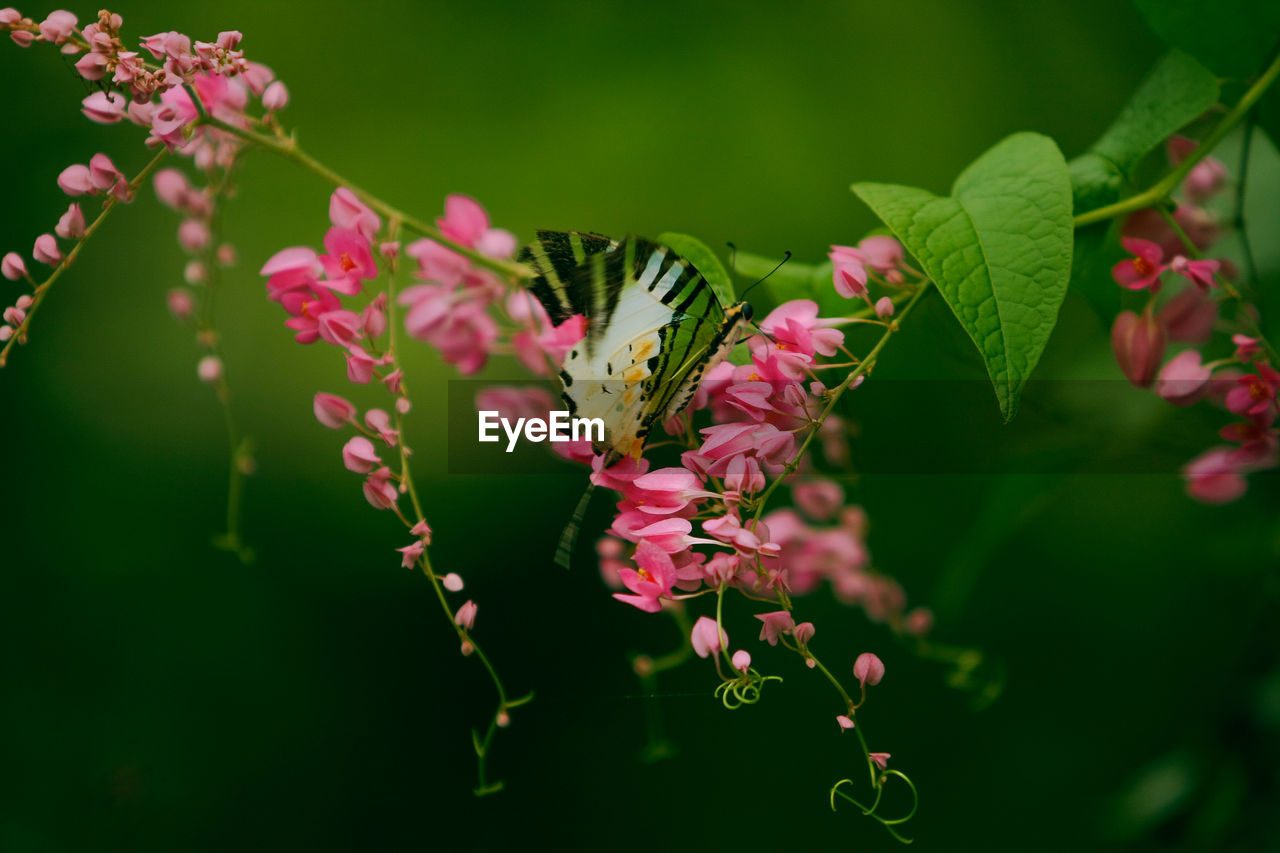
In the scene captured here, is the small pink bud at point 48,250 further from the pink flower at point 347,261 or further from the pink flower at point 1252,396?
the pink flower at point 1252,396

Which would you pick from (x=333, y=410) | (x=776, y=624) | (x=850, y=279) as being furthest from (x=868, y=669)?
(x=333, y=410)

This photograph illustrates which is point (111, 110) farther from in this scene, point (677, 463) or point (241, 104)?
point (677, 463)

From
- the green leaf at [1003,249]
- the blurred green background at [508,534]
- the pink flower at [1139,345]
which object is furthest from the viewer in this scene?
the blurred green background at [508,534]

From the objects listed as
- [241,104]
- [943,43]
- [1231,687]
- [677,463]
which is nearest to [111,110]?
[241,104]

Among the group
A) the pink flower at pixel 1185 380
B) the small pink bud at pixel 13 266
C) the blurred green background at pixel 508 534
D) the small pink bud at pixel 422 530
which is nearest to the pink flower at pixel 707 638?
the small pink bud at pixel 422 530

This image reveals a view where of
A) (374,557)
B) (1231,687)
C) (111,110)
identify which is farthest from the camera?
(374,557)

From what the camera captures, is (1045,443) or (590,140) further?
(590,140)

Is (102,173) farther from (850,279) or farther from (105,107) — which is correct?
(850,279)
